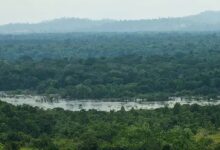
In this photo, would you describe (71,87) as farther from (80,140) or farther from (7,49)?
(7,49)

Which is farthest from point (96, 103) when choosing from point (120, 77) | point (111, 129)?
point (111, 129)

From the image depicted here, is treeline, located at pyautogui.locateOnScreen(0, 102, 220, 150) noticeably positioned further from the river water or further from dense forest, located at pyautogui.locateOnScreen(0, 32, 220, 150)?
the river water

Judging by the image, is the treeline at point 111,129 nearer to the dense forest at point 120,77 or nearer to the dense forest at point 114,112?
the dense forest at point 114,112

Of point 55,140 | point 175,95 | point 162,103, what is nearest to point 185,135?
point 55,140

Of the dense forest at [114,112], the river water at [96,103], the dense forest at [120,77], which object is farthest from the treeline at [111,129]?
the dense forest at [120,77]

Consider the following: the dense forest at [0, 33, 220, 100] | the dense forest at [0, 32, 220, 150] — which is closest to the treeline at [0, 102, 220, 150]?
the dense forest at [0, 32, 220, 150]

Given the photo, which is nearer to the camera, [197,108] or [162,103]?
[197,108]
